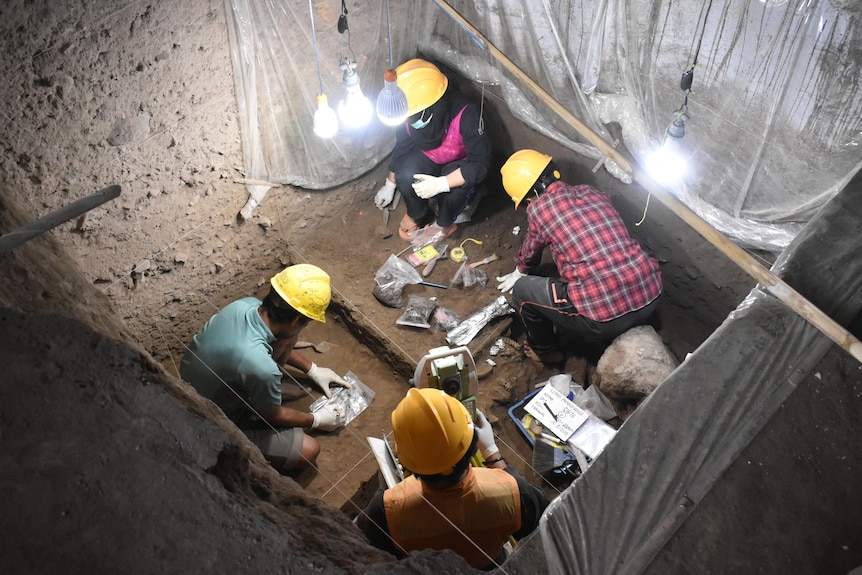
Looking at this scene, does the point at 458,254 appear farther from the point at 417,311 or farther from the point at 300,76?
the point at 300,76

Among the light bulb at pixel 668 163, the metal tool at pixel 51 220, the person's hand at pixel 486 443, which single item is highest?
the metal tool at pixel 51 220

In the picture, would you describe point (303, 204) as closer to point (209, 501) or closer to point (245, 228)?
point (245, 228)

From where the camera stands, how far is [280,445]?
11.6ft

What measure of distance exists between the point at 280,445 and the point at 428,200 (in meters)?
2.46

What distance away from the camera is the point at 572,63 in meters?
3.79

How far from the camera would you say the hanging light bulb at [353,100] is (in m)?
3.66

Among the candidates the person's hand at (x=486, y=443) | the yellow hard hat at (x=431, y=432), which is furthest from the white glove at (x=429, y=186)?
the yellow hard hat at (x=431, y=432)

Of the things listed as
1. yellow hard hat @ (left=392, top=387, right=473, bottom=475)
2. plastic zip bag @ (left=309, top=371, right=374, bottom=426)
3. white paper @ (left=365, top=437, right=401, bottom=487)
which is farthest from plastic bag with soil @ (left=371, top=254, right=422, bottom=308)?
yellow hard hat @ (left=392, top=387, right=473, bottom=475)

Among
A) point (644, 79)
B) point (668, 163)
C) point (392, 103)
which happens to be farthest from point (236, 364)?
point (644, 79)

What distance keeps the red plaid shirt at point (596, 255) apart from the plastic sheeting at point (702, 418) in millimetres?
1684

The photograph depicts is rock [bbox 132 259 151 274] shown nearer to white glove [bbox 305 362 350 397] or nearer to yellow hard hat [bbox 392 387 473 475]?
white glove [bbox 305 362 350 397]

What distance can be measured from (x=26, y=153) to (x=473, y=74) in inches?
121

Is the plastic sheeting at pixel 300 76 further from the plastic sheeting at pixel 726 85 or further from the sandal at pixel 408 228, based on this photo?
the plastic sheeting at pixel 726 85

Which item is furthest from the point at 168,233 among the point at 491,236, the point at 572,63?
the point at 572,63
